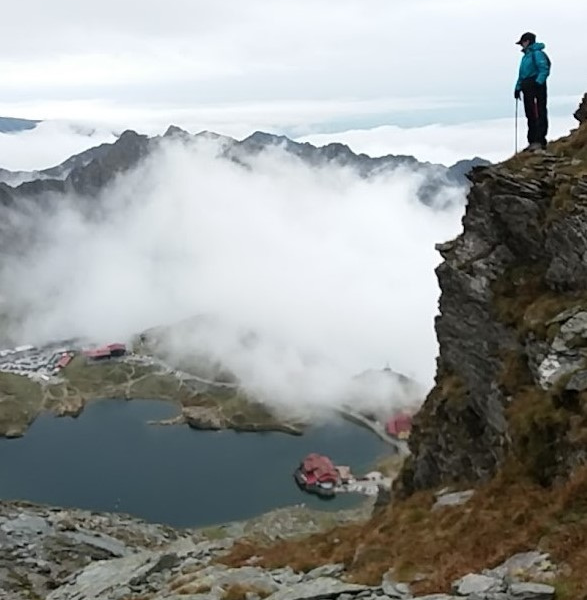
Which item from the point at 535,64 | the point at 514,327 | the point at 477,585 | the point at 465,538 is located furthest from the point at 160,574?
the point at 535,64

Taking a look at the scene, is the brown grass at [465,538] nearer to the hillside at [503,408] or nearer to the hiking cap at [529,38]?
the hillside at [503,408]

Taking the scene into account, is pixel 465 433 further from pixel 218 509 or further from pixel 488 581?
pixel 218 509

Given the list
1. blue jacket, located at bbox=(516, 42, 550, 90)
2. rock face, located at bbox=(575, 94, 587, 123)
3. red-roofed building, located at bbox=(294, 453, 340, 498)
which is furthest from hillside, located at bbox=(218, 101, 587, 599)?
red-roofed building, located at bbox=(294, 453, 340, 498)

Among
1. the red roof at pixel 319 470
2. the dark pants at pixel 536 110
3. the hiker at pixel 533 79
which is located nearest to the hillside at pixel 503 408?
the dark pants at pixel 536 110

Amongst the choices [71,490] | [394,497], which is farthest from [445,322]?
[71,490]

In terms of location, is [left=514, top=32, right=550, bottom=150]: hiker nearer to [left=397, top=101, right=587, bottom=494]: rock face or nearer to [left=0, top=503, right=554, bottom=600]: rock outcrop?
[left=397, top=101, right=587, bottom=494]: rock face

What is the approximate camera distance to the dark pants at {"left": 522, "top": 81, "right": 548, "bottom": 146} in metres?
34.3

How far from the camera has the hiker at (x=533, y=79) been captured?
3369 cm

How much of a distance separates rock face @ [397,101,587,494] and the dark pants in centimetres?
102

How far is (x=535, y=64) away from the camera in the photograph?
34.0 meters

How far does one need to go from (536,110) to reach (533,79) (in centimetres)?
144

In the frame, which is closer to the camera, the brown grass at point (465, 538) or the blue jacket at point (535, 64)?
the brown grass at point (465, 538)

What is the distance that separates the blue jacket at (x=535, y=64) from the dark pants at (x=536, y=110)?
14.6 inches

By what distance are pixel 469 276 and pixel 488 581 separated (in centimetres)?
2152
